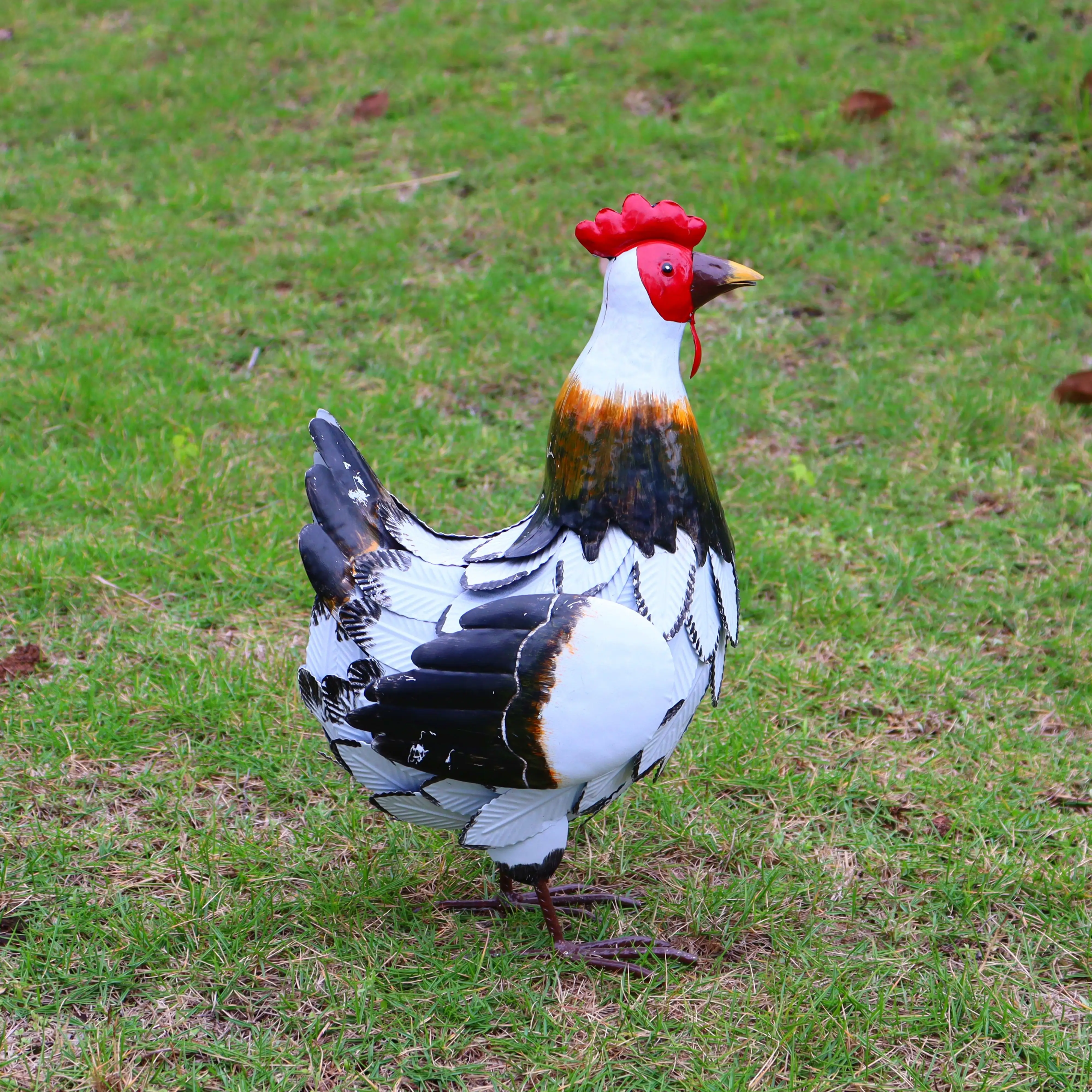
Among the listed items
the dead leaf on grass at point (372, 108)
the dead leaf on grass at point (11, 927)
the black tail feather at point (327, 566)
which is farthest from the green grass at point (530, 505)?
the black tail feather at point (327, 566)

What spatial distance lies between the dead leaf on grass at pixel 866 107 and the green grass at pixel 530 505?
7 cm

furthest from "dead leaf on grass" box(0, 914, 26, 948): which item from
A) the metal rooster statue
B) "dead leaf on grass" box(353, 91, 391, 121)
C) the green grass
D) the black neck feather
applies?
"dead leaf on grass" box(353, 91, 391, 121)

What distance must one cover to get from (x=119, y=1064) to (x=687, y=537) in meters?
1.56

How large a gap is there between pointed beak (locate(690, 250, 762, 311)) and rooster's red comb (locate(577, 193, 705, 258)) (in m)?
0.05

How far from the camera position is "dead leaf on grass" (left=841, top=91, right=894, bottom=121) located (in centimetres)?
604

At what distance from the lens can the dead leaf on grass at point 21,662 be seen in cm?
330

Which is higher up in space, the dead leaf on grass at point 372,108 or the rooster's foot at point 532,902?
the dead leaf on grass at point 372,108

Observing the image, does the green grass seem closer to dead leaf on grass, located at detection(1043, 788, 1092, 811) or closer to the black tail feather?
dead leaf on grass, located at detection(1043, 788, 1092, 811)

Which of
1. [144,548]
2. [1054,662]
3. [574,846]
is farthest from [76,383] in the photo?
[1054,662]

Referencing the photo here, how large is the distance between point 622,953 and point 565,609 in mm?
950

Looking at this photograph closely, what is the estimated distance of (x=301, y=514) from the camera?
13.2 feet

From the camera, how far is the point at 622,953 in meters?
2.50

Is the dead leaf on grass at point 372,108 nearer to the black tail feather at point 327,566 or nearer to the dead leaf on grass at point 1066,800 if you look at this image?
the black tail feather at point 327,566

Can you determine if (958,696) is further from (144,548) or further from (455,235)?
(455,235)
